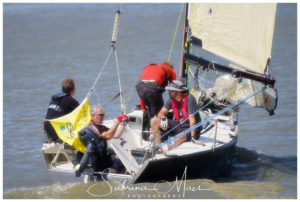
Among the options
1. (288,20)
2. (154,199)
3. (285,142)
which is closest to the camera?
(154,199)

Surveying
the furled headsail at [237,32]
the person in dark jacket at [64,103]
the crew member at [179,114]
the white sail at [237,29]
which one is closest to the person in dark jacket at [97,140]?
the person in dark jacket at [64,103]

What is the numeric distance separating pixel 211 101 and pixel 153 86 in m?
1.01

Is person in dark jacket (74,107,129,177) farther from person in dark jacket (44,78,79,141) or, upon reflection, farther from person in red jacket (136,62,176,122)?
person in red jacket (136,62,176,122)

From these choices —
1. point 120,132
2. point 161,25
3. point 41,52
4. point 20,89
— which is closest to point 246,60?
point 120,132

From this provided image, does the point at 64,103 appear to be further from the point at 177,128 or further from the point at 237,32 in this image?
the point at 237,32

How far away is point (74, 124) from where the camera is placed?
804 centimetres

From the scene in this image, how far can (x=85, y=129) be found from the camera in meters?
8.01

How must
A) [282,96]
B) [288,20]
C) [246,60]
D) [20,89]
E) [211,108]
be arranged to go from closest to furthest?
[246,60], [211,108], [282,96], [20,89], [288,20]

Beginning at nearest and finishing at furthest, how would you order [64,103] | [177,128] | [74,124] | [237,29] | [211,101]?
[74,124] → [64,103] → [177,128] → [211,101] → [237,29]

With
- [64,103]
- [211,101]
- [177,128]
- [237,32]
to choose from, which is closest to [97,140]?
[64,103]

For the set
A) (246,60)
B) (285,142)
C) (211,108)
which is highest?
(246,60)

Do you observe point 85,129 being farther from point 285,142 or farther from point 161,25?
point 161,25

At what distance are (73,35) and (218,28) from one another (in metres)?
15.2

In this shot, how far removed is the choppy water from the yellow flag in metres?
0.63
